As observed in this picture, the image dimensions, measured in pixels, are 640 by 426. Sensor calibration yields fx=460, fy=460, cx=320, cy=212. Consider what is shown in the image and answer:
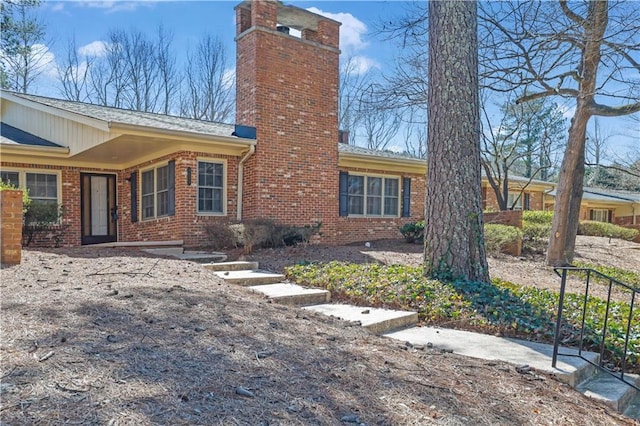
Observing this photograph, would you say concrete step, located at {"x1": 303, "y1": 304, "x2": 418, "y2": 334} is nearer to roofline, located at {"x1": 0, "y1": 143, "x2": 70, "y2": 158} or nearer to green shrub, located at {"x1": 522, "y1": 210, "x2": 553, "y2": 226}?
roofline, located at {"x1": 0, "y1": 143, "x2": 70, "y2": 158}

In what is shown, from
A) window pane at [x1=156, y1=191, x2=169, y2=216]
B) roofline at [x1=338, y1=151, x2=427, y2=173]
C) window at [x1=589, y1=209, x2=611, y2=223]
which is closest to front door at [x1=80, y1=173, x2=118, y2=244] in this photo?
window pane at [x1=156, y1=191, x2=169, y2=216]

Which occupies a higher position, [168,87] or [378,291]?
[168,87]

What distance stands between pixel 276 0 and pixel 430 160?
20.3 ft

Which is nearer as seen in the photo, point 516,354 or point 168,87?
point 516,354

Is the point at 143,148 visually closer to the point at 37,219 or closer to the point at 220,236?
the point at 37,219

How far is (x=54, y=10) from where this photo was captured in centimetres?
1834

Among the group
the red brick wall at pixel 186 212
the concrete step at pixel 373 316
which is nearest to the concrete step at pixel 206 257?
the red brick wall at pixel 186 212

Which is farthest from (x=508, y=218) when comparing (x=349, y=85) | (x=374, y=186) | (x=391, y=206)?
(x=349, y=85)

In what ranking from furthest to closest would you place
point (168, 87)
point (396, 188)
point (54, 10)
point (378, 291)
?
point (168, 87)
point (54, 10)
point (396, 188)
point (378, 291)

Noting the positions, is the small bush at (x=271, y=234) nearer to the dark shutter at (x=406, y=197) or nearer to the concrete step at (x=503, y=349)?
the dark shutter at (x=406, y=197)

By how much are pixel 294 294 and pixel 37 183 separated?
8.22 m

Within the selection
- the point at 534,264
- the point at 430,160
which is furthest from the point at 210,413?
the point at 534,264

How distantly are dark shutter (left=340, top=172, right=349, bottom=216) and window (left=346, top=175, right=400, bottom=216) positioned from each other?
0.26 ft

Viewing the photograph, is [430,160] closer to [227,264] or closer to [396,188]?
[227,264]
